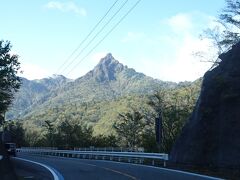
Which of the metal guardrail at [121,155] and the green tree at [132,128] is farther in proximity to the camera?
the green tree at [132,128]

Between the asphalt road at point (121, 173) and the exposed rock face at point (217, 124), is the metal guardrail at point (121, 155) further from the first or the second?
the asphalt road at point (121, 173)

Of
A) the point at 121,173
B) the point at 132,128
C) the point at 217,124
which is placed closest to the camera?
the point at 121,173

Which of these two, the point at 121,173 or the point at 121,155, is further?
the point at 121,155

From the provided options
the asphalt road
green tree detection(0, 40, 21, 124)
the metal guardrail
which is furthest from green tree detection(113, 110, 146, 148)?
the asphalt road

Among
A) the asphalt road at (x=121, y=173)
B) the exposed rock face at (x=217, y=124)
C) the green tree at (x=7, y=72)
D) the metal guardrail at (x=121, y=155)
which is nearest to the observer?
the asphalt road at (x=121, y=173)

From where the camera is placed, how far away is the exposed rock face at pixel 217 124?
2570 cm

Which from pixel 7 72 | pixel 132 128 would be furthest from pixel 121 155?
pixel 132 128

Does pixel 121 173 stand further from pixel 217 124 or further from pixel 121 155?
pixel 121 155

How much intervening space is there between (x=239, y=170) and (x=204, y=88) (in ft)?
35.9

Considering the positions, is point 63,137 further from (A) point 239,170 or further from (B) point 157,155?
(A) point 239,170

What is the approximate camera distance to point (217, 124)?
28484 millimetres

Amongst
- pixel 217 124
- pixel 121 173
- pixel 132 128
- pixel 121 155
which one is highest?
pixel 132 128

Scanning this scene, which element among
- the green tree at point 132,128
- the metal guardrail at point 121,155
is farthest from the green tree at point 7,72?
the green tree at point 132,128

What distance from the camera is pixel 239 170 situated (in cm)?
2164
